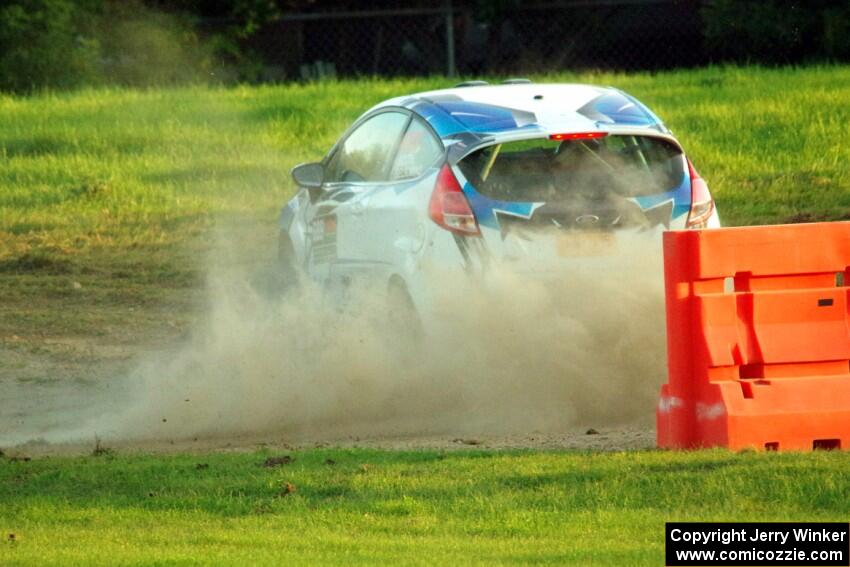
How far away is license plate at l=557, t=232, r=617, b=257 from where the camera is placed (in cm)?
906

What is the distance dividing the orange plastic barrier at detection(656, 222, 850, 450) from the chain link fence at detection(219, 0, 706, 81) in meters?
20.9

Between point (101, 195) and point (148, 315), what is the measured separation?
4060 mm

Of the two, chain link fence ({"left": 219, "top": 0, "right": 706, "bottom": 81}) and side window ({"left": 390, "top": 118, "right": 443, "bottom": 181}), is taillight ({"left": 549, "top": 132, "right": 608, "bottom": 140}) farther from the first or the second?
chain link fence ({"left": 219, "top": 0, "right": 706, "bottom": 81})

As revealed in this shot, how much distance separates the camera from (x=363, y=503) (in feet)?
23.0

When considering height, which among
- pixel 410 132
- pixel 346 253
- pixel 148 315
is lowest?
pixel 148 315

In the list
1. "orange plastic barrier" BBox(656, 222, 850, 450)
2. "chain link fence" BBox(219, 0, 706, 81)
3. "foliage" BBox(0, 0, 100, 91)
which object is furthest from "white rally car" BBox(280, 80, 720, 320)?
"chain link fence" BBox(219, 0, 706, 81)

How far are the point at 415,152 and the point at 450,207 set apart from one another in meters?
0.77

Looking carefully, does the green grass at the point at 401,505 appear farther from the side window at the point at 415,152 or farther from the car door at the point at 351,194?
the car door at the point at 351,194

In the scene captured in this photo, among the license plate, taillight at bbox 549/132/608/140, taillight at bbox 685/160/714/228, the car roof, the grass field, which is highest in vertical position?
the car roof

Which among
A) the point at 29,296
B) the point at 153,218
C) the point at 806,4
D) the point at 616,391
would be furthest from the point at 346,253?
the point at 806,4

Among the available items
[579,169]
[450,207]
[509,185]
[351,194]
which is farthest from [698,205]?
[351,194]

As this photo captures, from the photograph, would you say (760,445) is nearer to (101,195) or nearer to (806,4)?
(101,195)

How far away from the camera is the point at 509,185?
30.2ft

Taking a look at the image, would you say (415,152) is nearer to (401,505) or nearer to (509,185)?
(509,185)
